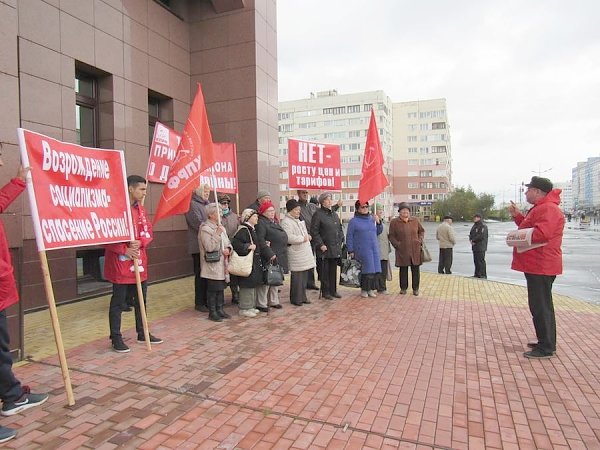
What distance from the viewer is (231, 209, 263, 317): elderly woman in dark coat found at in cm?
628

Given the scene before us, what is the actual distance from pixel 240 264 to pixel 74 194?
277 cm

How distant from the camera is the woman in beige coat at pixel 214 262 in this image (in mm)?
6008

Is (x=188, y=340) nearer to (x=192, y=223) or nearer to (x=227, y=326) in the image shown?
(x=227, y=326)

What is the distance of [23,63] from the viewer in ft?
22.4

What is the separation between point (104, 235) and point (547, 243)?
477 centimetres

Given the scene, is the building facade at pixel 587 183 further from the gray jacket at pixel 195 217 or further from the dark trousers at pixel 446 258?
the gray jacket at pixel 195 217

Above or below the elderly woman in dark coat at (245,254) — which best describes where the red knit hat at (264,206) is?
above

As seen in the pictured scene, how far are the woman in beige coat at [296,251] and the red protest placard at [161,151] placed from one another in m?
3.16

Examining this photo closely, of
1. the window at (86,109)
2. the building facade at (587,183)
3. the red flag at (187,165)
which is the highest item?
the building facade at (587,183)

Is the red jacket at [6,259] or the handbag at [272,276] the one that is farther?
the handbag at [272,276]

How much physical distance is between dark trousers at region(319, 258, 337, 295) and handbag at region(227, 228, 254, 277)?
1.97 m

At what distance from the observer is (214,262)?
19.9 ft

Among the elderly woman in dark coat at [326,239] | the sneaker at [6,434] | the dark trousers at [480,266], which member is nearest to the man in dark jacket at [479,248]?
the dark trousers at [480,266]

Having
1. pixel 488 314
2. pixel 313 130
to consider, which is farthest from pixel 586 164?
pixel 488 314
